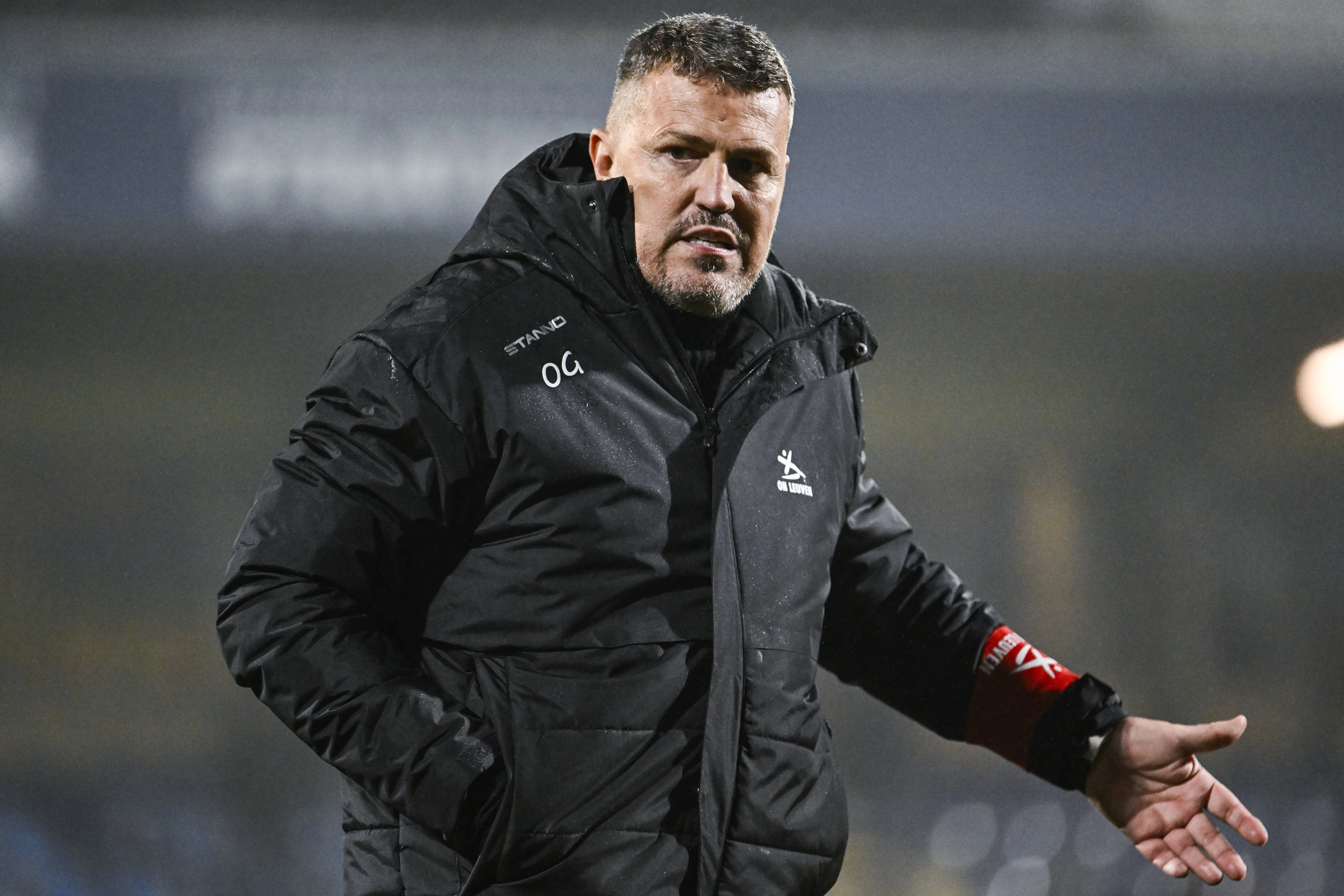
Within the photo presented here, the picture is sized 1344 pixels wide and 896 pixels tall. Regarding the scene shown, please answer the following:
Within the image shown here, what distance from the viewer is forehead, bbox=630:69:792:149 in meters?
1.13

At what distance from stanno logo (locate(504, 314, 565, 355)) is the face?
0.37ft

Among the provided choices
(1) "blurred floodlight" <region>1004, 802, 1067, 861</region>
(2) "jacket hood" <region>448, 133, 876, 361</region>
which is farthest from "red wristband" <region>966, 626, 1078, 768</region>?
(1) "blurred floodlight" <region>1004, 802, 1067, 861</region>

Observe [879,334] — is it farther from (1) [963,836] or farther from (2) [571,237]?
(2) [571,237]

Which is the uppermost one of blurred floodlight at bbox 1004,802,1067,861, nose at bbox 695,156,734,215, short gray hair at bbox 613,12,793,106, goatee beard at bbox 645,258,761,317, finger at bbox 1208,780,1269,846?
short gray hair at bbox 613,12,793,106

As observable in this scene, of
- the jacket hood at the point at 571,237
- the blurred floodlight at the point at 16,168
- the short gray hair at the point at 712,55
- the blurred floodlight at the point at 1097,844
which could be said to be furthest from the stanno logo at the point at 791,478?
the blurred floodlight at the point at 16,168

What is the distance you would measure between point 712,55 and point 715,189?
0.13 m

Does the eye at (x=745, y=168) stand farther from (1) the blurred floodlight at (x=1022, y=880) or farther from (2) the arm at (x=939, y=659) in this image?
(1) the blurred floodlight at (x=1022, y=880)

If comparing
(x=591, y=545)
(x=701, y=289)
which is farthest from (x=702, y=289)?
(x=591, y=545)

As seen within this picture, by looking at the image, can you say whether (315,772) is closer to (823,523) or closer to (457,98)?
(457,98)

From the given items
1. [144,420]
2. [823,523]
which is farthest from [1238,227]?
[144,420]

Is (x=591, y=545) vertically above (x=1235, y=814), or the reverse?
(x=591, y=545)

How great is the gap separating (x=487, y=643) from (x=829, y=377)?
1.43ft

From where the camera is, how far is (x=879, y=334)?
11.1 ft

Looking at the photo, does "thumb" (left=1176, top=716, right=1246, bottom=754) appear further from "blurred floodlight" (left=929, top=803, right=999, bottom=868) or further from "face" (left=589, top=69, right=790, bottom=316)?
"blurred floodlight" (left=929, top=803, right=999, bottom=868)
